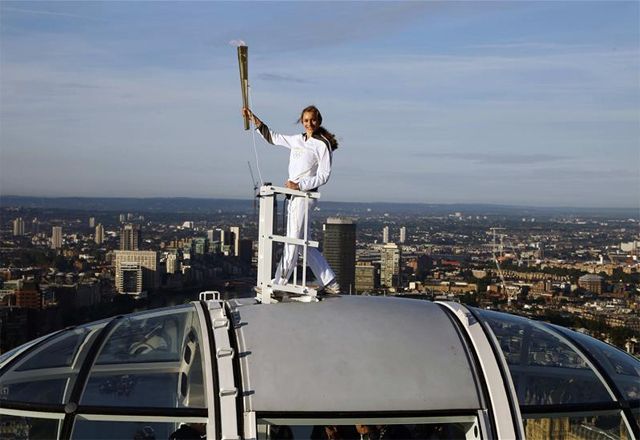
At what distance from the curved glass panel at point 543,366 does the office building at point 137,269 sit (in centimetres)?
2350

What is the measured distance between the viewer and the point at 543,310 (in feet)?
86.1

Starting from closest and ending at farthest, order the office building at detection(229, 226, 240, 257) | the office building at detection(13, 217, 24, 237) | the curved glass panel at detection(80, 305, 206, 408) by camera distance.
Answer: the curved glass panel at detection(80, 305, 206, 408)
the office building at detection(229, 226, 240, 257)
the office building at detection(13, 217, 24, 237)

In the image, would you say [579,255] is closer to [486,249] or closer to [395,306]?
[486,249]

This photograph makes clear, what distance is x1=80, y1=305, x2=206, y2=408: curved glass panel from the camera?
8.03 meters

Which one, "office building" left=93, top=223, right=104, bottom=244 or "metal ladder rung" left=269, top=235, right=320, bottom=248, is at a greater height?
"metal ladder rung" left=269, top=235, right=320, bottom=248

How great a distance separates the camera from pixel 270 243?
9.94 metres

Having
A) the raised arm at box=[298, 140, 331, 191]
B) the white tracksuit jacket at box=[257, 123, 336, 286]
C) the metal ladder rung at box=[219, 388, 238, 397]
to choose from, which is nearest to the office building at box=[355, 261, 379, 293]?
the white tracksuit jacket at box=[257, 123, 336, 286]

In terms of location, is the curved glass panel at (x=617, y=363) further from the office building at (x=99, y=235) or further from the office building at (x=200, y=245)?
the office building at (x=99, y=235)

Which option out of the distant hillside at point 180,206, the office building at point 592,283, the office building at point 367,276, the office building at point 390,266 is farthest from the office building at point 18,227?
the office building at point 592,283

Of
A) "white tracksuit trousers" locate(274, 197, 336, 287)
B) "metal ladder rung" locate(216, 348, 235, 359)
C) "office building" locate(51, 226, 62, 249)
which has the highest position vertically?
"white tracksuit trousers" locate(274, 197, 336, 287)

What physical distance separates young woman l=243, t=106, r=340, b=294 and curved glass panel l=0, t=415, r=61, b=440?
3044 mm

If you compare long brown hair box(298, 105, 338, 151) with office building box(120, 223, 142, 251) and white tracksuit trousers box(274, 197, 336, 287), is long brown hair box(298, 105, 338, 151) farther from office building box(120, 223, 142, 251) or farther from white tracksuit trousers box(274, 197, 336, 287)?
office building box(120, 223, 142, 251)

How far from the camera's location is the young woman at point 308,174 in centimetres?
1031

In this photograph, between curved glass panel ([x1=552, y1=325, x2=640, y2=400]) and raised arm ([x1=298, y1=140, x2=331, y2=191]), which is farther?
raised arm ([x1=298, y1=140, x2=331, y2=191])
